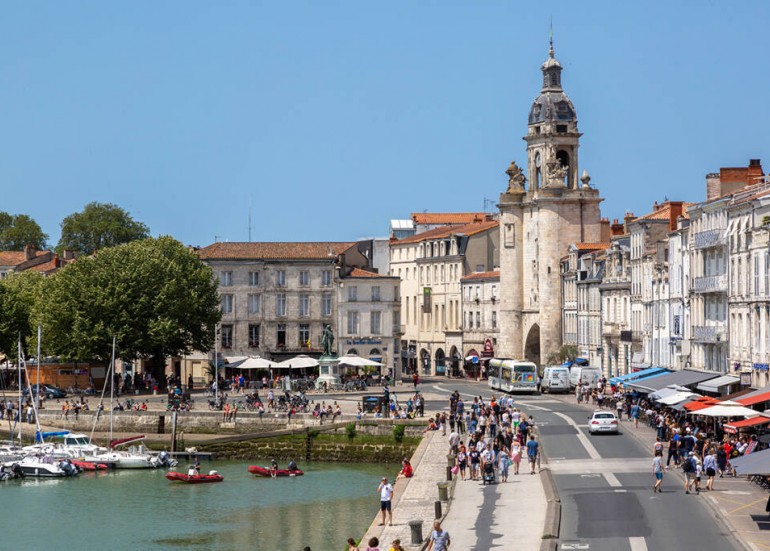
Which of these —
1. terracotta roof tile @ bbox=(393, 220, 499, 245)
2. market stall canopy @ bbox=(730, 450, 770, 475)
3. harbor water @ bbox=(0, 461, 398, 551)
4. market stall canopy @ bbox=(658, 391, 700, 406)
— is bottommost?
harbor water @ bbox=(0, 461, 398, 551)

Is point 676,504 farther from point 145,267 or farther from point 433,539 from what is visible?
point 145,267

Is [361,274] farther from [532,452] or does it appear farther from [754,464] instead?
[754,464]

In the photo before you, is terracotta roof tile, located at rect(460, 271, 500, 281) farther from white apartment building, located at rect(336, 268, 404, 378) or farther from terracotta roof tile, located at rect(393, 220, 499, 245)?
white apartment building, located at rect(336, 268, 404, 378)

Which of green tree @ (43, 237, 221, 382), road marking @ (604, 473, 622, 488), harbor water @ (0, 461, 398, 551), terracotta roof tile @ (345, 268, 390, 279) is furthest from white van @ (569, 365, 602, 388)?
road marking @ (604, 473, 622, 488)

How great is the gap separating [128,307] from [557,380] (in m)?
27.9

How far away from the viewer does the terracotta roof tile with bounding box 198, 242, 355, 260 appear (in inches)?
4700

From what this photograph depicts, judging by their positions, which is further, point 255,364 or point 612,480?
point 255,364

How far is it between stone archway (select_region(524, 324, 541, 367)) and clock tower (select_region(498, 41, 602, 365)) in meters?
0.08

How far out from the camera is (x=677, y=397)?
2571 inches

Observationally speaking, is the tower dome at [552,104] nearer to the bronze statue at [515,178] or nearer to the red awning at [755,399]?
the bronze statue at [515,178]

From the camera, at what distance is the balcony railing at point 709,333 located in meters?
72.1

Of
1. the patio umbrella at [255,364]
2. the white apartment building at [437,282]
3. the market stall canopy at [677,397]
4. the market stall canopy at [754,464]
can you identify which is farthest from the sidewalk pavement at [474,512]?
the white apartment building at [437,282]

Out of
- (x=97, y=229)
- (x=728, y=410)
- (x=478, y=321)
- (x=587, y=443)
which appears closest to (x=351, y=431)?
(x=587, y=443)

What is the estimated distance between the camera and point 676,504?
1754 inches
